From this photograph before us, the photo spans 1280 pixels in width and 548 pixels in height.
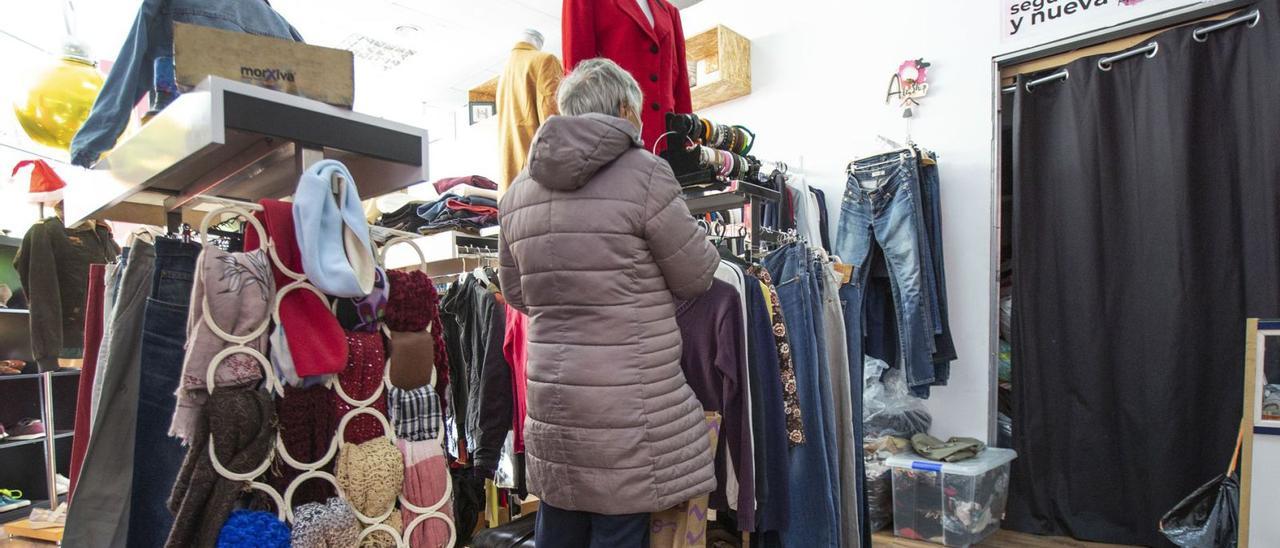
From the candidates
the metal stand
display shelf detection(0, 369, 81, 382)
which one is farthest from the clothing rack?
display shelf detection(0, 369, 81, 382)

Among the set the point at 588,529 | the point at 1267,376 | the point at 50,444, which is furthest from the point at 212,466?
the point at 50,444

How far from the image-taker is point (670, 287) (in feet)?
4.97

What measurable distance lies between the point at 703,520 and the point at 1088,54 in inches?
110

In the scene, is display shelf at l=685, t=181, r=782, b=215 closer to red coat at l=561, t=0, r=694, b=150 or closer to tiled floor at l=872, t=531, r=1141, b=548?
red coat at l=561, t=0, r=694, b=150

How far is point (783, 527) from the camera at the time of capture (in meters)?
1.73

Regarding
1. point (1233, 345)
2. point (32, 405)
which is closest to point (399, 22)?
point (32, 405)

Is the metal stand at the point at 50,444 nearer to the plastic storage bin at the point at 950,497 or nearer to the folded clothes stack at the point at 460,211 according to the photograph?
the folded clothes stack at the point at 460,211

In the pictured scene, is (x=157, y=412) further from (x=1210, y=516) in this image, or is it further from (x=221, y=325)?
(x=1210, y=516)

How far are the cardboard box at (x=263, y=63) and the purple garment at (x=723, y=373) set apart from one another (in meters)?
0.95

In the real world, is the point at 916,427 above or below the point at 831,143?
below

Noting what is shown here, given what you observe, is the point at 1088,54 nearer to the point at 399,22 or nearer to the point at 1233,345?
the point at 1233,345

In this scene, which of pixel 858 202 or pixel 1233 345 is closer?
pixel 1233 345

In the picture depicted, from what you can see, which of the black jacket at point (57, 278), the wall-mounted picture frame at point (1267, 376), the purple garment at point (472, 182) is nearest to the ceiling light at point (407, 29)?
the purple garment at point (472, 182)

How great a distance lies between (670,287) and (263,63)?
2.93 feet
